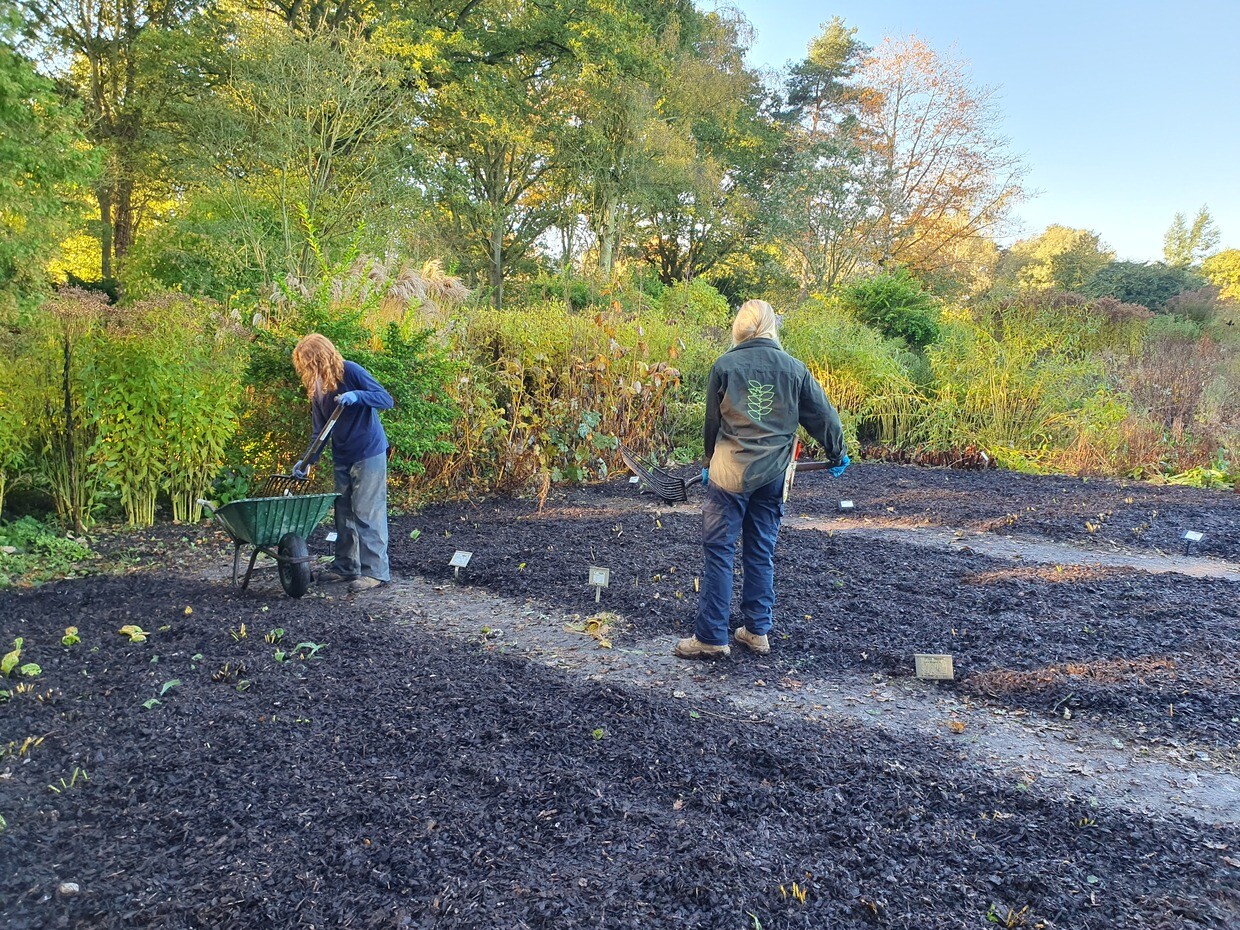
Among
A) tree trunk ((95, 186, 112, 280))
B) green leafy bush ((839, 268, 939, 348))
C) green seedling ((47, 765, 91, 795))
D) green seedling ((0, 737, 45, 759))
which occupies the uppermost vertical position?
tree trunk ((95, 186, 112, 280))

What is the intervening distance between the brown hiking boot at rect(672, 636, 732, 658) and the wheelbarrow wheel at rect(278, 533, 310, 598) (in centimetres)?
216

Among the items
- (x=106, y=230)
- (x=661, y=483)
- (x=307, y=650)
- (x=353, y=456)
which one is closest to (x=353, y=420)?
(x=353, y=456)

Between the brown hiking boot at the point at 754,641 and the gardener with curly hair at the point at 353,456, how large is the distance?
226 cm

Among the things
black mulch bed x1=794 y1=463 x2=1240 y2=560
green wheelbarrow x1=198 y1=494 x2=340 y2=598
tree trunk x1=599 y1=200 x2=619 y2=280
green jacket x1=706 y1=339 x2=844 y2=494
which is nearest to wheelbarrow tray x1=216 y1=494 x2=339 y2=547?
green wheelbarrow x1=198 y1=494 x2=340 y2=598

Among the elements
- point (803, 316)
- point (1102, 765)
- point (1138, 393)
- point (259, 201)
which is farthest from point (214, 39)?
point (1102, 765)

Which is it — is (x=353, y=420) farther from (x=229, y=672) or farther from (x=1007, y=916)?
(x=1007, y=916)

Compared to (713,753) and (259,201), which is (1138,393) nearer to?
(713,753)

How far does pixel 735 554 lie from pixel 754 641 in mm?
445

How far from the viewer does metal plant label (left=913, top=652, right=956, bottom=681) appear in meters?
3.20

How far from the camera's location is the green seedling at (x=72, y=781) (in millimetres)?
2281

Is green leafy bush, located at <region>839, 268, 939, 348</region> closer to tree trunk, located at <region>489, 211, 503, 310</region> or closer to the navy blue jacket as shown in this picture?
the navy blue jacket

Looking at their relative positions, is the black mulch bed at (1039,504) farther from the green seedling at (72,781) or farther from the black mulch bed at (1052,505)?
the green seedling at (72,781)

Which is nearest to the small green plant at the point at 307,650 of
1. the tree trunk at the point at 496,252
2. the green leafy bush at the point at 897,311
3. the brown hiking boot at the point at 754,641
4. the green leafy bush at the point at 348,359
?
the brown hiking boot at the point at 754,641

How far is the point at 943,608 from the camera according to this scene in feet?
13.5
